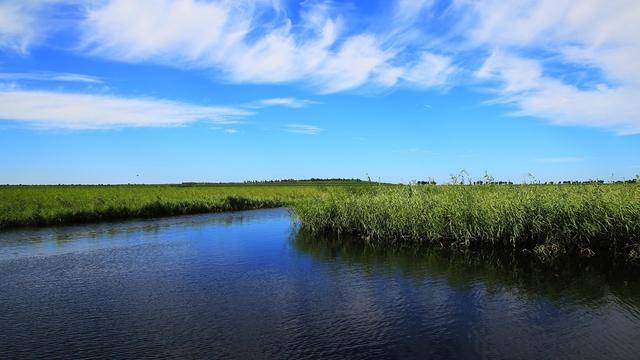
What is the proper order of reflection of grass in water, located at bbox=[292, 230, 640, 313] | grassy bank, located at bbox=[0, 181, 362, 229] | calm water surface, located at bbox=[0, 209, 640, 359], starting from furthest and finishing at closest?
grassy bank, located at bbox=[0, 181, 362, 229]
reflection of grass in water, located at bbox=[292, 230, 640, 313]
calm water surface, located at bbox=[0, 209, 640, 359]

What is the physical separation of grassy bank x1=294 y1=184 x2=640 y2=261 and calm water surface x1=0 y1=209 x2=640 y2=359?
193 centimetres

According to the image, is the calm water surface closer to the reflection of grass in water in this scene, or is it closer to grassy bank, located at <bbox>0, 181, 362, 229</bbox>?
the reflection of grass in water

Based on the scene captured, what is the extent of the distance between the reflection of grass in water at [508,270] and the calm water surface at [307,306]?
0.07 metres

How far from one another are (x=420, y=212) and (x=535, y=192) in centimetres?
519

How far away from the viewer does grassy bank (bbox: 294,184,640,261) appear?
18.0 metres

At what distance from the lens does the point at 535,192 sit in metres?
21.6

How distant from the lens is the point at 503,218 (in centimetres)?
1995

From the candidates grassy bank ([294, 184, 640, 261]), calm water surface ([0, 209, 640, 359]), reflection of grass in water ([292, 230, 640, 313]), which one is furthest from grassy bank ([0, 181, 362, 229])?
calm water surface ([0, 209, 640, 359])

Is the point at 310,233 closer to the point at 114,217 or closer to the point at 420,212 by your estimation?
Answer: the point at 420,212

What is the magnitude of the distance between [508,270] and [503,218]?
140 inches

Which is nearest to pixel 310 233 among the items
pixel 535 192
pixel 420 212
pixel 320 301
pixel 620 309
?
pixel 420 212

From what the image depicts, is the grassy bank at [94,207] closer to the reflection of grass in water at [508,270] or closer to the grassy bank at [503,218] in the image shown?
the grassy bank at [503,218]

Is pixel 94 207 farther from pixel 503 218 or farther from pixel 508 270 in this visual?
pixel 508 270

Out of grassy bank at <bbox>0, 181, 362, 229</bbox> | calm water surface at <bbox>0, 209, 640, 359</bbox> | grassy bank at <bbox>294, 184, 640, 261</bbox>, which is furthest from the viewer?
grassy bank at <bbox>0, 181, 362, 229</bbox>
